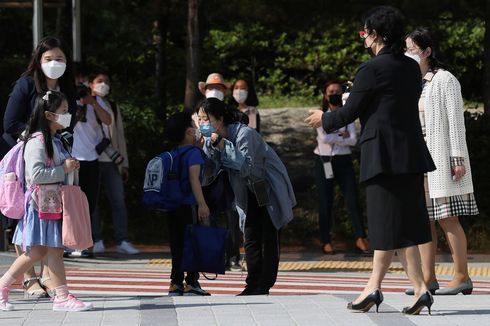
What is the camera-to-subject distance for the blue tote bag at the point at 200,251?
9.91 meters

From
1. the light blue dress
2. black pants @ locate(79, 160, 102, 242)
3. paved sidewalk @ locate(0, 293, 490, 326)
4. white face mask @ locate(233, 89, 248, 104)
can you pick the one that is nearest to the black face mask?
white face mask @ locate(233, 89, 248, 104)

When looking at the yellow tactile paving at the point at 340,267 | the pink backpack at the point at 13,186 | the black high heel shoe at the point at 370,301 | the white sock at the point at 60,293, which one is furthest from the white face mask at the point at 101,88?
the black high heel shoe at the point at 370,301

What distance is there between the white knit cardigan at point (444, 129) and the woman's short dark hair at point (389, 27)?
1485mm

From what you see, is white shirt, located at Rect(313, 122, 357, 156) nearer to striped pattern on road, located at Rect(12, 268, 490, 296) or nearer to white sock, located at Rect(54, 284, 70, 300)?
striped pattern on road, located at Rect(12, 268, 490, 296)

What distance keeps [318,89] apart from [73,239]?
21.4 m

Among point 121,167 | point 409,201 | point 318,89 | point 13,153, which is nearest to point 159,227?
point 121,167

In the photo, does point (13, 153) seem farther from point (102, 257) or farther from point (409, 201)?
point (102, 257)

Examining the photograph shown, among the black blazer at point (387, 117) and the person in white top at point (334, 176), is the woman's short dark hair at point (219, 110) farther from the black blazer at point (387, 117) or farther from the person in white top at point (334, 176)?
the person in white top at point (334, 176)

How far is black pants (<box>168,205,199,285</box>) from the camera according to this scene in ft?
32.9

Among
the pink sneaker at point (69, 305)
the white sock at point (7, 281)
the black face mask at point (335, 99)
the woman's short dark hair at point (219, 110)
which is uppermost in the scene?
the black face mask at point (335, 99)

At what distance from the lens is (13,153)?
8.46m

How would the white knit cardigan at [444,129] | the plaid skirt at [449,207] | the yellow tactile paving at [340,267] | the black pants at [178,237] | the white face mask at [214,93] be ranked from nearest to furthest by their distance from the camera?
the white knit cardigan at [444,129] → the plaid skirt at [449,207] → the black pants at [178,237] → the yellow tactile paving at [340,267] → the white face mask at [214,93]

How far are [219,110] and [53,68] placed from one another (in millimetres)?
1418

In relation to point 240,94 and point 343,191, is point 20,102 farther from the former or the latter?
point 343,191
